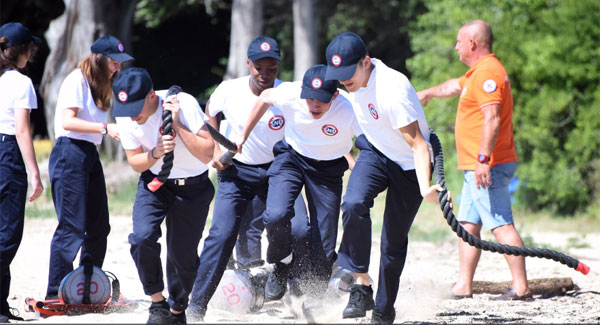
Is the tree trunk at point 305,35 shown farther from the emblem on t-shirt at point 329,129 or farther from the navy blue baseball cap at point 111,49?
the navy blue baseball cap at point 111,49

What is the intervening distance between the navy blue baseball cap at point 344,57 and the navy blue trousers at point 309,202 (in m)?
1.07

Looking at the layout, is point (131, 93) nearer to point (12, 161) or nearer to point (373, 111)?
point (12, 161)

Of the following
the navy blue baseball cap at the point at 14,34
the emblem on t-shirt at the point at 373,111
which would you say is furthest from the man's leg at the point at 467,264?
the navy blue baseball cap at the point at 14,34

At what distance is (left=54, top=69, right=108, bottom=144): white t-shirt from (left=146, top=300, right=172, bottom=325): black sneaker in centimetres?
145

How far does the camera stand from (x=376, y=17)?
19953 mm

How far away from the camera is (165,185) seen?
5418 millimetres

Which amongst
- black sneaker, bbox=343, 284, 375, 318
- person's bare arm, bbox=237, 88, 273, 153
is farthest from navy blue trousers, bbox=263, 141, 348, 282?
black sneaker, bbox=343, 284, 375, 318

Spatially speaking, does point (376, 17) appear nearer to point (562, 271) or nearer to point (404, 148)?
point (562, 271)

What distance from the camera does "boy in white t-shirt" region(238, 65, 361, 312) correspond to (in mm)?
6184

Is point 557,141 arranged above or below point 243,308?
above

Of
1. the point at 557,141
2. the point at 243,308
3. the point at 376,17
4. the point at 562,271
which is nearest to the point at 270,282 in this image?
the point at 243,308

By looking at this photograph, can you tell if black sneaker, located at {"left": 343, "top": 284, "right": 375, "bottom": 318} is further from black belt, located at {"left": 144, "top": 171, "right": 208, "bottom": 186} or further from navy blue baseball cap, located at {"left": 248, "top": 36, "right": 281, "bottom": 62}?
navy blue baseball cap, located at {"left": 248, "top": 36, "right": 281, "bottom": 62}

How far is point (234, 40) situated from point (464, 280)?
32.9 ft

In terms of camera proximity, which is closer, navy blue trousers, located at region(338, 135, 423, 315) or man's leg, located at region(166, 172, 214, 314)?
man's leg, located at region(166, 172, 214, 314)
